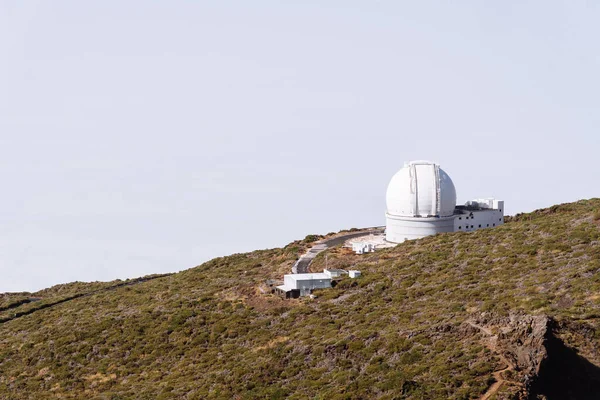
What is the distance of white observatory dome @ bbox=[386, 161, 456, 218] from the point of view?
190 feet

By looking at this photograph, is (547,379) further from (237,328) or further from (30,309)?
(30,309)

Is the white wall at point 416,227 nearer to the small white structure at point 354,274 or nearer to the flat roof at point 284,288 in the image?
the small white structure at point 354,274

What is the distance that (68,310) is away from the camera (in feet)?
188

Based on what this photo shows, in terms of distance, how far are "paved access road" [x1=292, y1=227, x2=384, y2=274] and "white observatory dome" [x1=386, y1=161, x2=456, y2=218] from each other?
786 centimetres

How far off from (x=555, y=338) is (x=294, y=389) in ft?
39.7

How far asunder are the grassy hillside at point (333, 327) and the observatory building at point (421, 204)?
11.0 feet

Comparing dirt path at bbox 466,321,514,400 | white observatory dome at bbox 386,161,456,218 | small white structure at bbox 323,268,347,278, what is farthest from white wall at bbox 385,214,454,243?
dirt path at bbox 466,321,514,400

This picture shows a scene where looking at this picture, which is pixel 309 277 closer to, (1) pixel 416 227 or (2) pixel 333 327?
(2) pixel 333 327

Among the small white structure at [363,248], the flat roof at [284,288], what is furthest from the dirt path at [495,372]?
the small white structure at [363,248]

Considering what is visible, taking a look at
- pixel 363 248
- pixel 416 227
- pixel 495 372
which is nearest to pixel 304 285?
pixel 363 248

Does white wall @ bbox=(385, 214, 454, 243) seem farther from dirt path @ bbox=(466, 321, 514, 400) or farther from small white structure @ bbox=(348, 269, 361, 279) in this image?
dirt path @ bbox=(466, 321, 514, 400)

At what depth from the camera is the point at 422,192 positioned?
57781 mm

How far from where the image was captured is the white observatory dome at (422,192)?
5781cm

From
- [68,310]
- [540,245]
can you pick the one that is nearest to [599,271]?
[540,245]
